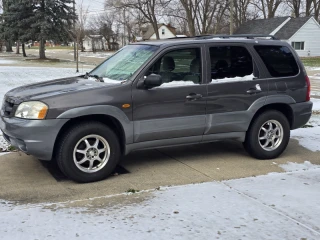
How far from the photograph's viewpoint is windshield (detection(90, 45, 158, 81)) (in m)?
5.49

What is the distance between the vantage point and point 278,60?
6.23m

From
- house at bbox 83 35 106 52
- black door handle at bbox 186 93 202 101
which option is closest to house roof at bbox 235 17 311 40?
house at bbox 83 35 106 52

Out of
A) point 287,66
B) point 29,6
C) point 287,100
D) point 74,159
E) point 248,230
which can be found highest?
point 29,6

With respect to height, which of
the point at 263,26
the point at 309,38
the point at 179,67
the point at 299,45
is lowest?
the point at 179,67

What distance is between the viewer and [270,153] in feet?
20.4

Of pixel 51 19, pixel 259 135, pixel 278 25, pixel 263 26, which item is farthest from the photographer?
pixel 263 26

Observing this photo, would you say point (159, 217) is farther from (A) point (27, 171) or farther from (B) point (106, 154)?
(A) point (27, 171)

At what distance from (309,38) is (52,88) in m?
53.1

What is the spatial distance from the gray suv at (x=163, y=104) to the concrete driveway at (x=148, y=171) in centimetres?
23

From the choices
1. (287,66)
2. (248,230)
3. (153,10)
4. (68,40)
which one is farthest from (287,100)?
(153,10)

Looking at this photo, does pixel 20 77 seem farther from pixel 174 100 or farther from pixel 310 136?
pixel 174 100

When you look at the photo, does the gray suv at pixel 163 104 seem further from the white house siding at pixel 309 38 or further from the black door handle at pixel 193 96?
the white house siding at pixel 309 38

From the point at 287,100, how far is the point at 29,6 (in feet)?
123

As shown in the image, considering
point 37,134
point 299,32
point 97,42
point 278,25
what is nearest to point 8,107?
point 37,134
